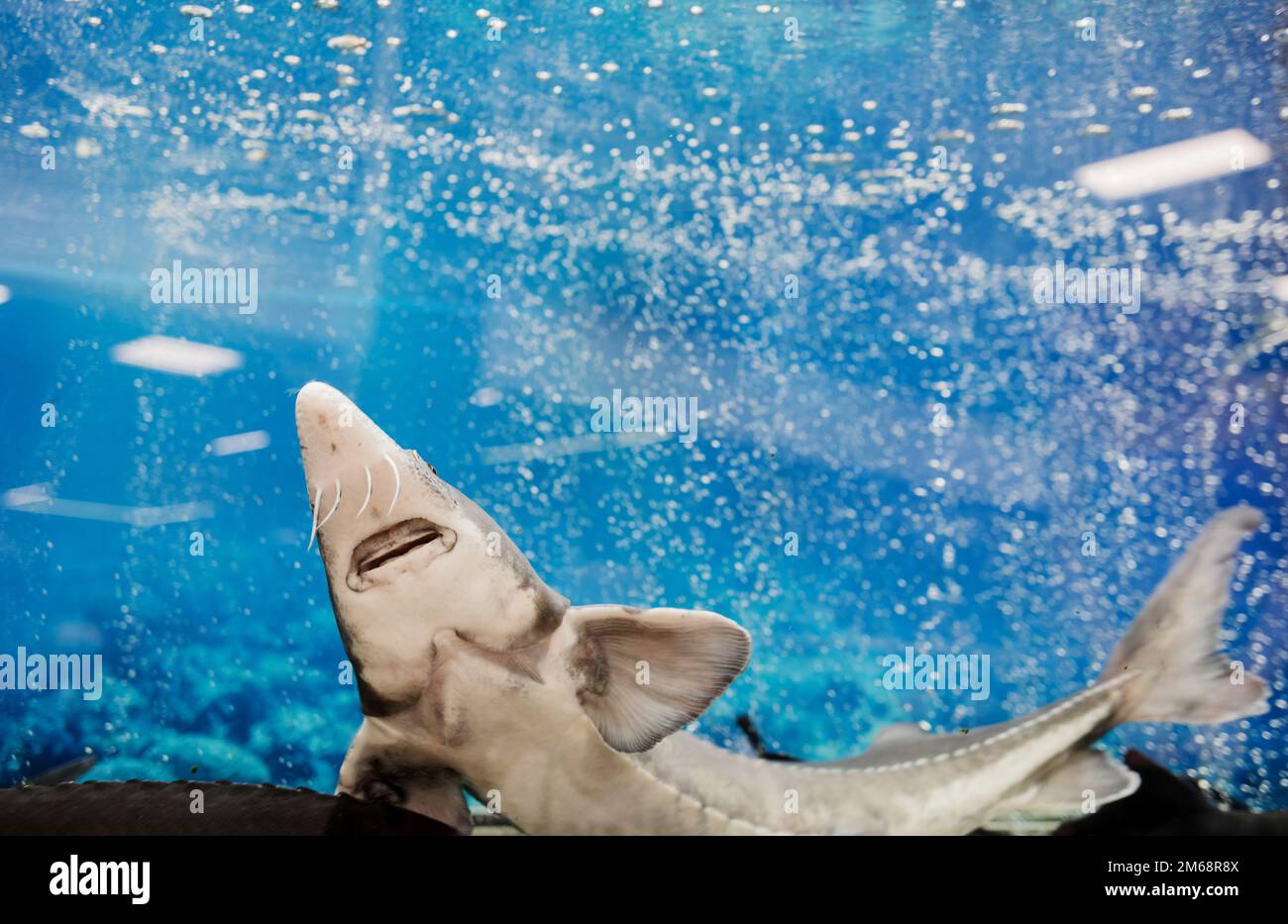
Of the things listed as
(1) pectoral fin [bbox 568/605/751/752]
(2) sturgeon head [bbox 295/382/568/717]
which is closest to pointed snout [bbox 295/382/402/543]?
(2) sturgeon head [bbox 295/382/568/717]

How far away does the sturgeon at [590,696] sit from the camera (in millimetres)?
1806

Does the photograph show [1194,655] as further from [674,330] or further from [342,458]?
[674,330]

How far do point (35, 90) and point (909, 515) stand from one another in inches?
273

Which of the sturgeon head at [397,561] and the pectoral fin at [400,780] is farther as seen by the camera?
the pectoral fin at [400,780]

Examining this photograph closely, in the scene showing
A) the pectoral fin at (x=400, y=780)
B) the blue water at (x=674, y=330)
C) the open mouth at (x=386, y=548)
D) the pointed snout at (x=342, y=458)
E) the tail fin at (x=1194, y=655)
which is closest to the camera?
the pointed snout at (x=342, y=458)

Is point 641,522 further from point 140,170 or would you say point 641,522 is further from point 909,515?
point 140,170

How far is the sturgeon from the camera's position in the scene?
181 centimetres

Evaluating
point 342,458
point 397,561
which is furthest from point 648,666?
point 342,458

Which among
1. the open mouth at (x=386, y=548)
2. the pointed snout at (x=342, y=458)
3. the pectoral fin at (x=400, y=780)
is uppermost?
the pointed snout at (x=342, y=458)

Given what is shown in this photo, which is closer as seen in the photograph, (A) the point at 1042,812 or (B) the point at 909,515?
(A) the point at 1042,812

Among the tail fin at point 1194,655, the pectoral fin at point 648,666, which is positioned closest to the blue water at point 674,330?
the tail fin at point 1194,655

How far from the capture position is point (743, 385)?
19.9ft

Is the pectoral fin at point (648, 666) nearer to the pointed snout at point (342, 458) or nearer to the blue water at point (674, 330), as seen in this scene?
the pointed snout at point (342, 458)
